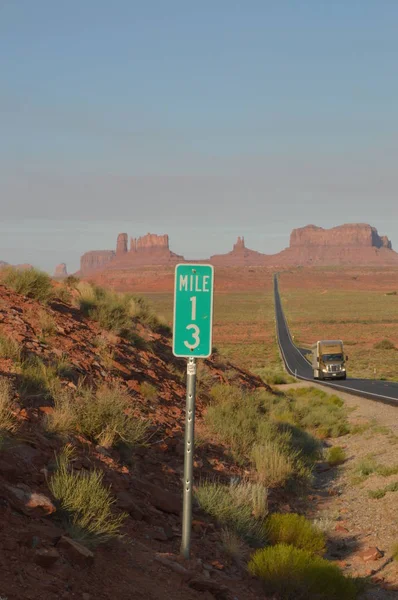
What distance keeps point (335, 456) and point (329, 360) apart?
25.9m

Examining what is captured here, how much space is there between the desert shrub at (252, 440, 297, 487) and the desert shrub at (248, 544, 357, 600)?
4330 mm

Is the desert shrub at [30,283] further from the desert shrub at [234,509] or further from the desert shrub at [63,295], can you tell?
the desert shrub at [234,509]

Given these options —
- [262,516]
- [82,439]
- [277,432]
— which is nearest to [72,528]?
[82,439]

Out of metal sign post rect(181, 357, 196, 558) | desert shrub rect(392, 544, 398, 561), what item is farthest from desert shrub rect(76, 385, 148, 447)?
desert shrub rect(392, 544, 398, 561)

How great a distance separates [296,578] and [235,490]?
→ 2919 mm

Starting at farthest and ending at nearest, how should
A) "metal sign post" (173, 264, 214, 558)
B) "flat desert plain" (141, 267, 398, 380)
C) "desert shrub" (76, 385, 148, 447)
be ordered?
"flat desert plain" (141, 267, 398, 380) → "desert shrub" (76, 385, 148, 447) → "metal sign post" (173, 264, 214, 558)

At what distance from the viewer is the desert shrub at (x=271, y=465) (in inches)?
456

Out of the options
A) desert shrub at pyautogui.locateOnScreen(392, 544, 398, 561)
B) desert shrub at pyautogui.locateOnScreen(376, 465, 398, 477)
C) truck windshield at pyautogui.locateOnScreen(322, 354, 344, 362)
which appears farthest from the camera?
truck windshield at pyautogui.locateOnScreen(322, 354, 344, 362)

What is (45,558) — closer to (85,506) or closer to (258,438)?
(85,506)

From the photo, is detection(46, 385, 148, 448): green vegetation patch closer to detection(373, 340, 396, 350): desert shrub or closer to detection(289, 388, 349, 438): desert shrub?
detection(289, 388, 349, 438): desert shrub

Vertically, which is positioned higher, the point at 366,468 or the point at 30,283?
the point at 30,283

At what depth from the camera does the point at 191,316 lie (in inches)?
237

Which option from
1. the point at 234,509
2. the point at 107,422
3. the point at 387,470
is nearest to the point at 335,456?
the point at 387,470

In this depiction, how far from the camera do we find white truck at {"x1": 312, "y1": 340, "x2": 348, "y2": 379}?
132 feet
